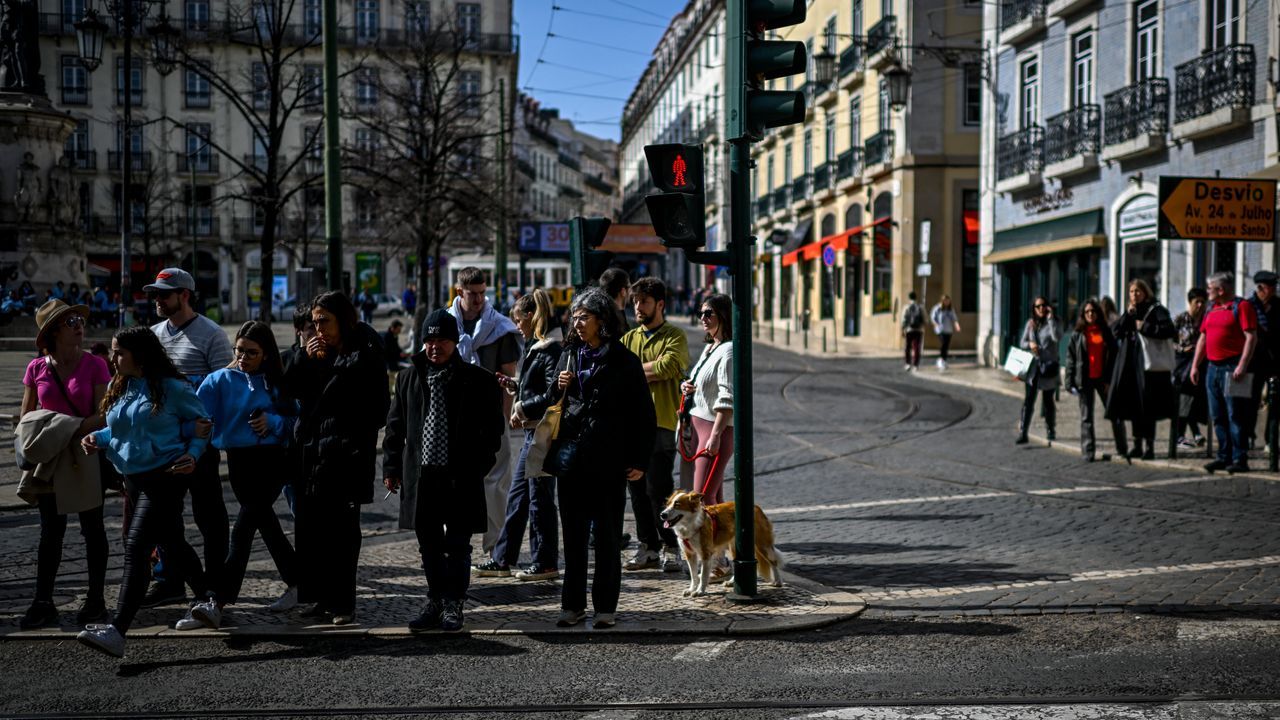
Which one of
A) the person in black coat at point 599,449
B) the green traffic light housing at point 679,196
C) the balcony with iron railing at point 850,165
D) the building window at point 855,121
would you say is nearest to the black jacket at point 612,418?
the person in black coat at point 599,449

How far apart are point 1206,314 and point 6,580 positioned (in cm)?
1096

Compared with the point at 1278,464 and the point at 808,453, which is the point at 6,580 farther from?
the point at 1278,464

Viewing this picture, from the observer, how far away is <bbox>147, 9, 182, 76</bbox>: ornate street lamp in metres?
17.8

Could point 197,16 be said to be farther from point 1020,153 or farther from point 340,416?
point 340,416

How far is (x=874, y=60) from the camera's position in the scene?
37344 millimetres

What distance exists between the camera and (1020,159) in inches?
1088

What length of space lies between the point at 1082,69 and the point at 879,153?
1202cm

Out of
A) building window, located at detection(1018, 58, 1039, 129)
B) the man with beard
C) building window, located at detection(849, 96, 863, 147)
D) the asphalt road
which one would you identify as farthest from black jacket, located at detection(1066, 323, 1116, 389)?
building window, located at detection(849, 96, 863, 147)

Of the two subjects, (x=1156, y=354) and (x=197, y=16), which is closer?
(x=1156, y=354)

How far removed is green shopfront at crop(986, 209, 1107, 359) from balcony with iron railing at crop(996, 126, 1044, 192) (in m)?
0.96

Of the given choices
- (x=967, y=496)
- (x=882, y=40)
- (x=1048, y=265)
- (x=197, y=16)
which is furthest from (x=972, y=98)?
(x=967, y=496)

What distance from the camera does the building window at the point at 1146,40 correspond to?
865 inches

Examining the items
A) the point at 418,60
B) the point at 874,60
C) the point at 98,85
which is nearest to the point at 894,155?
the point at 874,60

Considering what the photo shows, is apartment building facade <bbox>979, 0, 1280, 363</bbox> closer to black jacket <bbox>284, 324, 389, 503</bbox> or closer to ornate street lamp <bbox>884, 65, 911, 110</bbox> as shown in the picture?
ornate street lamp <bbox>884, 65, 911, 110</bbox>
